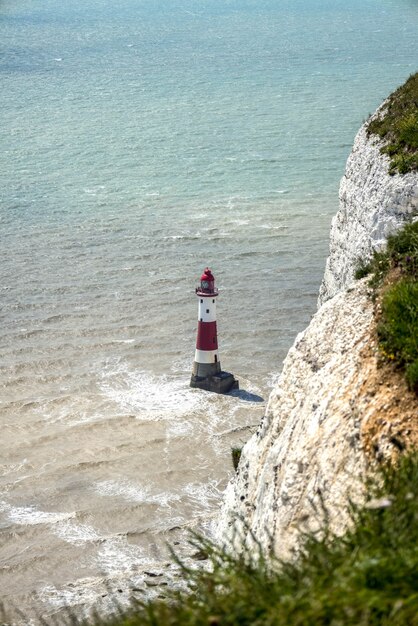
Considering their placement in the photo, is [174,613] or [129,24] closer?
[174,613]

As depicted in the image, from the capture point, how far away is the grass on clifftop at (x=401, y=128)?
54.5ft

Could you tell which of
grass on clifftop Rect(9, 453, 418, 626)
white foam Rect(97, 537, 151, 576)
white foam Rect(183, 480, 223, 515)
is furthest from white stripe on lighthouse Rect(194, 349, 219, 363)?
grass on clifftop Rect(9, 453, 418, 626)

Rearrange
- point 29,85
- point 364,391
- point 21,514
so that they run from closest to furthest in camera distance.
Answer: point 364,391 → point 21,514 → point 29,85

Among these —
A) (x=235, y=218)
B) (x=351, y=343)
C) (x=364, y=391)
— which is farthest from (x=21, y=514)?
(x=235, y=218)

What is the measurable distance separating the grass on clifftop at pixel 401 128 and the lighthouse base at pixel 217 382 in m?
6.05

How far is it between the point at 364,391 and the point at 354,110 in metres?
54.1

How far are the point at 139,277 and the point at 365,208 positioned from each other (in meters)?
14.0

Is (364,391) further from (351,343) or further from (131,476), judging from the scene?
(131,476)

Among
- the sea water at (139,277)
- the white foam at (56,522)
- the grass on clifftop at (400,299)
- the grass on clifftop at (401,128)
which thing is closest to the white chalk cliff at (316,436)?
the grass on clifftop at (400,299)

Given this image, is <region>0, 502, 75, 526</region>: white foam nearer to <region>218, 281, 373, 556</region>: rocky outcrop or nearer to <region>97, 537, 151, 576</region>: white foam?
<region>97, 537, 151, 576</region>: white foam

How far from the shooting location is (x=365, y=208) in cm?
1769

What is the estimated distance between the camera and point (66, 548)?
15797mm

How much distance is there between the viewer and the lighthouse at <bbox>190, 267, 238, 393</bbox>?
2241 cm

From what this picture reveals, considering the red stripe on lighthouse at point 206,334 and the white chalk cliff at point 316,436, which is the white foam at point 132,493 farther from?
the red stripe on lighthouse at point 206,334
